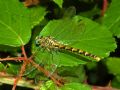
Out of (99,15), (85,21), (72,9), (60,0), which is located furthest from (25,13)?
(99,15)

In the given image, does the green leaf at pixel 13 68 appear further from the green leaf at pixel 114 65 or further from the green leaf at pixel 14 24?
the green leaf at pixel 114 65

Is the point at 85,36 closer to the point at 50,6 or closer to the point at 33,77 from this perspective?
the point at 33,77

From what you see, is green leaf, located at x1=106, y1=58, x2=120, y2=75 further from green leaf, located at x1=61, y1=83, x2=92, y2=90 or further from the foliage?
green leaf, located at x1=61, y1=83, x2=92, y2=90

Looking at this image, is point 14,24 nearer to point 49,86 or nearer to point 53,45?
point 53,45

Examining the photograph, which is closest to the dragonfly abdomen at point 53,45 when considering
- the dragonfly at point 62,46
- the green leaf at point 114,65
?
the dragonfly at point 62,46

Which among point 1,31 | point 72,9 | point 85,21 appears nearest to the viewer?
point 1,31

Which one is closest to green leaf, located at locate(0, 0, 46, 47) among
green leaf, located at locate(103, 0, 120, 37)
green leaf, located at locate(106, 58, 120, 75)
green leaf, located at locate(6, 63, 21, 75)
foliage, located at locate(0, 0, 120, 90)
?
foliage, located at locate(0, 0, 120, 90)

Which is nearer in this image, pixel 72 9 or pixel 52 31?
pixel 52 31
